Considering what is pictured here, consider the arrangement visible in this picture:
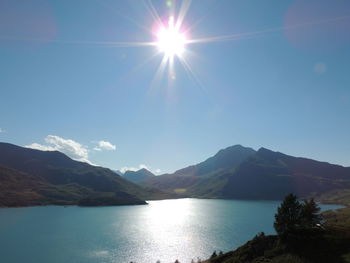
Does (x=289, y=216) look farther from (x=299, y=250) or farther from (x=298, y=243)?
(x=299, y=250)

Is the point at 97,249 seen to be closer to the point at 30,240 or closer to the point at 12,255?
the point at 12,255

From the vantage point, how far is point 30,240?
14125 cm

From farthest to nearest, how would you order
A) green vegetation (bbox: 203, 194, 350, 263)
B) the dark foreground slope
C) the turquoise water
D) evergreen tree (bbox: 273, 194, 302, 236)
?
the turquoise water → evergreen tree (bbox: 273, 194, 302, 236) → green vegetation (bbox: 203, 194, 350, 263) → the dark foreground slope

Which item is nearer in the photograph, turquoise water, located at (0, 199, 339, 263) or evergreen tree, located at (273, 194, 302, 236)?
evergreen tree, located at (273, 194, 302, 236)

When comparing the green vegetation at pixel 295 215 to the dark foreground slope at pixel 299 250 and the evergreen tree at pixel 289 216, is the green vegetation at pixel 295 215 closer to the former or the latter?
the evergreen tree at pixel 289 216

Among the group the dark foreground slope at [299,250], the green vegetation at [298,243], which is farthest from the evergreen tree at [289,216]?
the dark foreground slope at [299,250]

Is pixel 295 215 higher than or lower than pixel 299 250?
higher

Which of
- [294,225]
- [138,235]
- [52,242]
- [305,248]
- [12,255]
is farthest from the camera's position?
[138,235]

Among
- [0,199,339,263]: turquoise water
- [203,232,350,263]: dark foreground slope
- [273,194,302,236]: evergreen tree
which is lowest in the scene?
[0,199,339,263]: turquoise water

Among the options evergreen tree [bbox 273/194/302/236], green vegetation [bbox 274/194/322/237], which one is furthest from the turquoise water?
green vegetation [bbox 274/194/322/237]

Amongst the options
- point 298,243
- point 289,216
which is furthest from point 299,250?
point 289,216

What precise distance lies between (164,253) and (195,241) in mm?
27669

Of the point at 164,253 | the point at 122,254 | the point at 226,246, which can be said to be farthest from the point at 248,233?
the point at 122,254

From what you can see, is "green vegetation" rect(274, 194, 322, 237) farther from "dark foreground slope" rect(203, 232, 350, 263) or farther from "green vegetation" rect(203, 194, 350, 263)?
"dark foreground slope" rect(203, 232, 350, 263)
